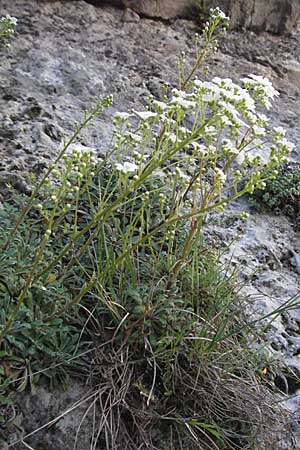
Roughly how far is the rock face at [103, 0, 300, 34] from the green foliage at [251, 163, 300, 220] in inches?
64.8

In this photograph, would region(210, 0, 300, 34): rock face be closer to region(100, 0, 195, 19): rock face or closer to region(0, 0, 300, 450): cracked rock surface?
region(0, 0, 300, 450): cracked rock surface

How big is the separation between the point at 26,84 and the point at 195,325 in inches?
68.1

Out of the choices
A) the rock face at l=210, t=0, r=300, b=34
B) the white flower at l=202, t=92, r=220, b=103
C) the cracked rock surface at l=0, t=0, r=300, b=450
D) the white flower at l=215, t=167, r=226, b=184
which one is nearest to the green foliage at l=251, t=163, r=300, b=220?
the cracked rock surface at l=0, t=0, r=300, b=450

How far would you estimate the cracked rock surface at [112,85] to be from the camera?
91.0 inches

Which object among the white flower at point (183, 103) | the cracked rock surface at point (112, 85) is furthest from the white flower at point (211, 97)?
the cracked rock surface at point (112, 85)

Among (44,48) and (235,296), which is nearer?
(235,296)

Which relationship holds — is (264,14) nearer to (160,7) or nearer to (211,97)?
(160,7)

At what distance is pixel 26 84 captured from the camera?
2.91 meters

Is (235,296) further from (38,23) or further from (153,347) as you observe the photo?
(38,23)

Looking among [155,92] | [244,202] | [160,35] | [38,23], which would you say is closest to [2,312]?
[244,202]

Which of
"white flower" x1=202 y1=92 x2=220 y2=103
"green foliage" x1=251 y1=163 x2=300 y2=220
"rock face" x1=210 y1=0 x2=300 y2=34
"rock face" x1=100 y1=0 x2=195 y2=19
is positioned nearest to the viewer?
"white flower" x1=202 y1=92 x2=220 y2=103

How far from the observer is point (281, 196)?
2.75 m

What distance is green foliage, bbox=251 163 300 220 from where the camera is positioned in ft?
9.03

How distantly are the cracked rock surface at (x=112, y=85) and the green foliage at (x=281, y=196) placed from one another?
57 millimetres
